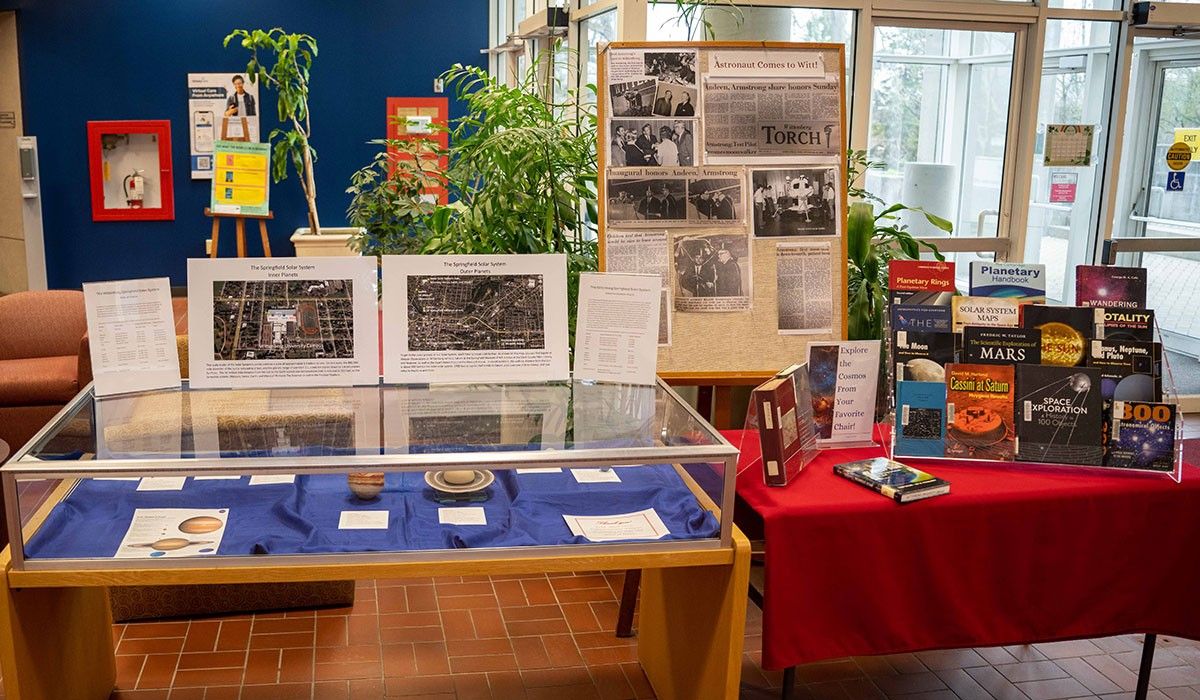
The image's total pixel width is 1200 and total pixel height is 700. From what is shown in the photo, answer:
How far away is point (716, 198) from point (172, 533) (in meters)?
1.88

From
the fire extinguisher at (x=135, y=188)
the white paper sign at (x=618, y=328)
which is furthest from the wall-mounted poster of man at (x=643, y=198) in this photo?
the fire extinguisher at (x=135, y=188)

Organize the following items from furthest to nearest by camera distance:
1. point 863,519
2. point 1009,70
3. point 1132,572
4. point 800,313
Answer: point 1009,70
point 800,313
point 1132,572
point 863,519

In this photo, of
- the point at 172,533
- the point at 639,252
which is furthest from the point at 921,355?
the point at 172,533

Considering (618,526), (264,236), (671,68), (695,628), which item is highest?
(671,68)

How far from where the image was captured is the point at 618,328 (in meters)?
2.79

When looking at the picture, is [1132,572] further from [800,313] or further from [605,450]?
[605,450]

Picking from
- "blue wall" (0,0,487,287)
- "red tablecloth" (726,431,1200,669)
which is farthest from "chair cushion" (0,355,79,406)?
"blue wall" (0,0,487,287)

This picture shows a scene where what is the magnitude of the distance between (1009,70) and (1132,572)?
365 centimetres

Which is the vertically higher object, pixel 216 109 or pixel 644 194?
pixel 216 109

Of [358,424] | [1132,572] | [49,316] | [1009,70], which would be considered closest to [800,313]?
[1132,572]

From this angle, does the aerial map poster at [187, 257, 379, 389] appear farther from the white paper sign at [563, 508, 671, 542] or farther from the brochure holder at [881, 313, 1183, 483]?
the brochure holder at [881, 313, 1183, 483]

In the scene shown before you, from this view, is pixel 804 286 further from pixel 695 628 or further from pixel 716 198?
pixel 695 628

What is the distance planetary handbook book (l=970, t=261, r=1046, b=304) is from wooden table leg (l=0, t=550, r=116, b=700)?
8.80ft

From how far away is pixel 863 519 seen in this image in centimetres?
258
